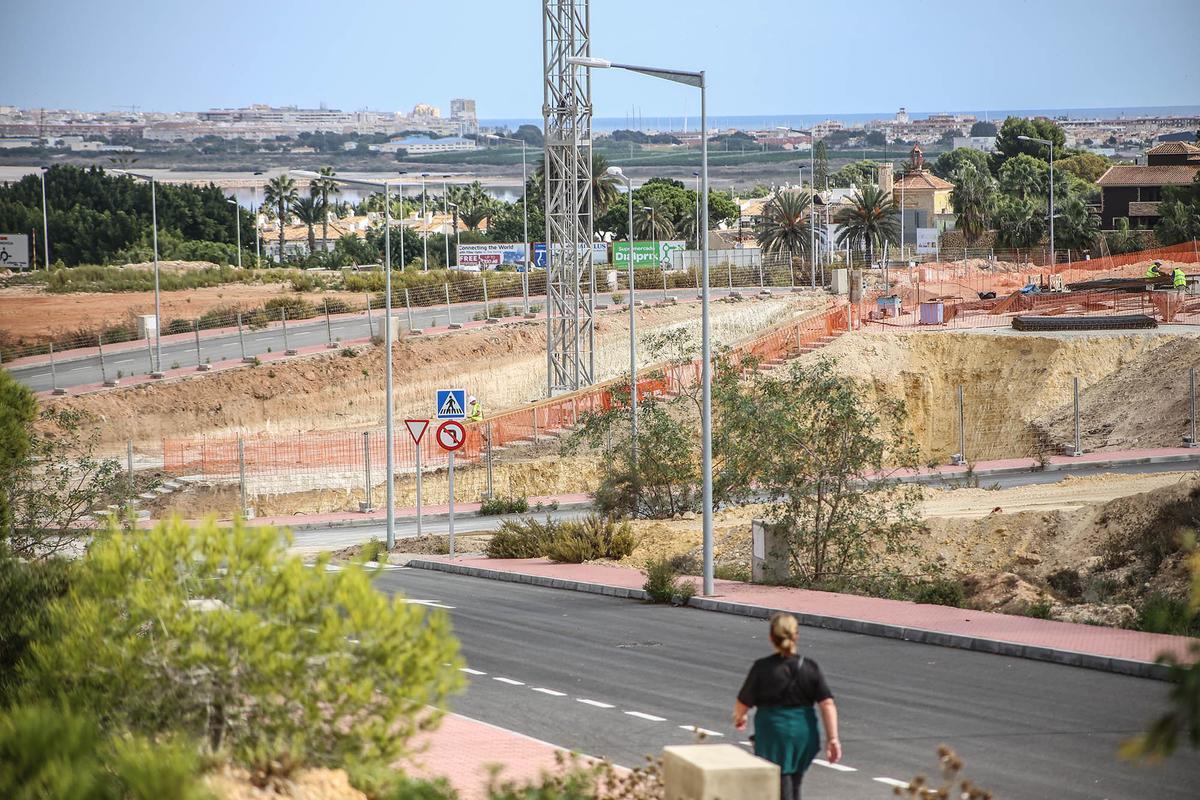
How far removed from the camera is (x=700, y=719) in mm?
14766

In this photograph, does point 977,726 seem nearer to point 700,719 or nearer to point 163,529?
point 700,719

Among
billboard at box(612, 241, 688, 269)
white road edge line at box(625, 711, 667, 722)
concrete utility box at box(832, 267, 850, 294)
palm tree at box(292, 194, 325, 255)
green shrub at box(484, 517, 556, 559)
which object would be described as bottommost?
green shrub at box(484, 517, 556, 559)

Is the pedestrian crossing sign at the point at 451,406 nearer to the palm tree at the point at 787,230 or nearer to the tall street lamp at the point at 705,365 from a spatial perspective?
the tall street lamp at the point at 705,365

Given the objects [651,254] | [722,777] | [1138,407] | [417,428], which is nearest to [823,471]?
[417,428]

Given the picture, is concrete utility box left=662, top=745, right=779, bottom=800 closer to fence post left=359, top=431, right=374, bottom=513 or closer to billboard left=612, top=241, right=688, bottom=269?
fence post left=359, top=431, right=374, bottom=513

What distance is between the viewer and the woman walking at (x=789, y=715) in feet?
31.4

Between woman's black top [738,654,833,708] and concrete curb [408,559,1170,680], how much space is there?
5543mm

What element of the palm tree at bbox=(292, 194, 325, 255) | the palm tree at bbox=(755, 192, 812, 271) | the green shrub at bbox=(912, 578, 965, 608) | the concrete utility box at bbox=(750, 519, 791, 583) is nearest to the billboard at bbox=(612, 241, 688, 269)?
the palm tree at bbox=(755, 192, 812, 271)

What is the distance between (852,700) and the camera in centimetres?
1536

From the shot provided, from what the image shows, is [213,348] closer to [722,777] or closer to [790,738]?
[790,738]

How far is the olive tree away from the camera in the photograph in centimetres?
938

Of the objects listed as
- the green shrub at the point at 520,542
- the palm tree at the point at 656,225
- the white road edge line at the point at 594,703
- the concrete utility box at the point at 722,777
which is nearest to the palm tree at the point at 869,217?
the palm tree at the point at 656,225

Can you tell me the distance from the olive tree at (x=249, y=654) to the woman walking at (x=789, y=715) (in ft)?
6.77

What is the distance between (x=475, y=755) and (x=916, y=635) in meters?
7.40
